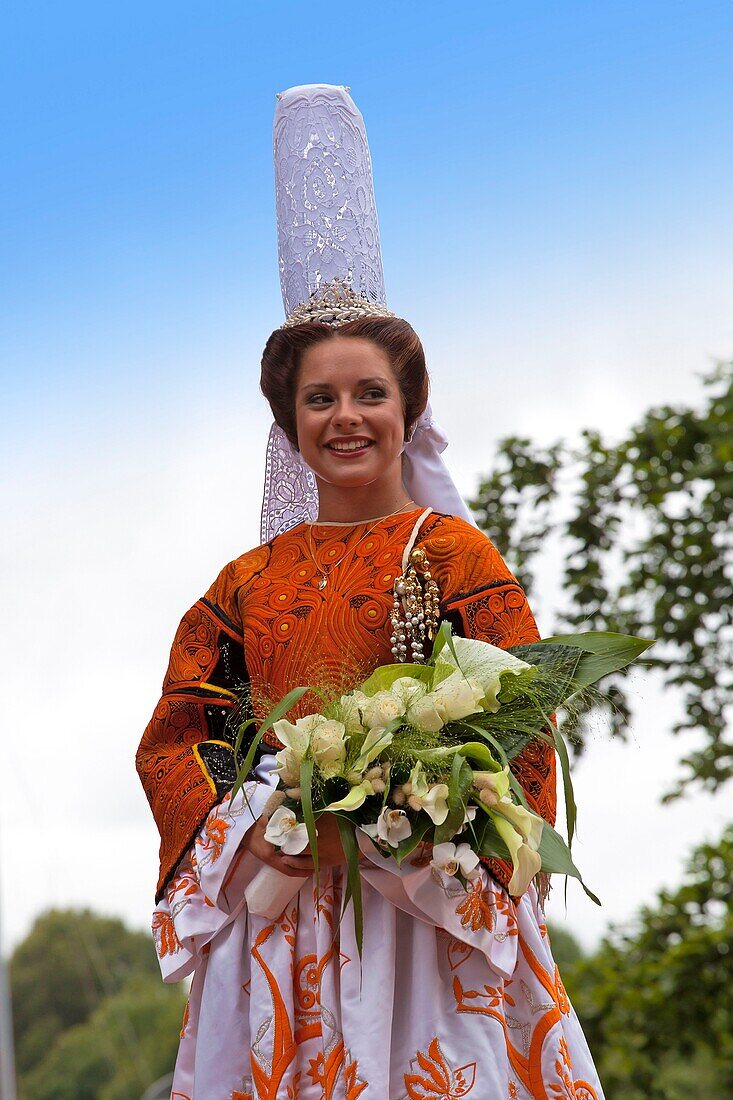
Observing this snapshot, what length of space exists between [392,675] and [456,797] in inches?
12.4

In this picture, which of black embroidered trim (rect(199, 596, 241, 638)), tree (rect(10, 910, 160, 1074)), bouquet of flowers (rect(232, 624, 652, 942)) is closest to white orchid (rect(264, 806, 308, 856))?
bouquet of flowers (rect(232, 624, 652, 942))

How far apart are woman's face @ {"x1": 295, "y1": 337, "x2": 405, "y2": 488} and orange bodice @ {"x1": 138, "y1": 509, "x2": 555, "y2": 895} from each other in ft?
0.47

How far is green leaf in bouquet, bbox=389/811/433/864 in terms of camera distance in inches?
86.3

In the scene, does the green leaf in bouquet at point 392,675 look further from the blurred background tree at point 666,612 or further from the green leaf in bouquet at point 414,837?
the blurred background tree at point 666,612

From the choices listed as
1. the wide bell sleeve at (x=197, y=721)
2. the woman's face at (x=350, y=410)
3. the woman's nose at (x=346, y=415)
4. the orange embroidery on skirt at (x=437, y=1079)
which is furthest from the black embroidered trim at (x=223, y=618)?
the orange embroidery on skirt at (x=437, y=1079)

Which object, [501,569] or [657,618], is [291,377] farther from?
[657,618]

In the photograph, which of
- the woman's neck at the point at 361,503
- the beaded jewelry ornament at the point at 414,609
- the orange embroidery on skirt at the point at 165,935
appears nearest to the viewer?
the orange embroidery on skirt at the point at 165,935

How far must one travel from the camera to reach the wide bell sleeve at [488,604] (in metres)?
2.47

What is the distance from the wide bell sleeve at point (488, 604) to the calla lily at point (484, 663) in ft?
0.49

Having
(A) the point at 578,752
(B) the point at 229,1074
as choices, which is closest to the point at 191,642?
(B) the point at 229,1074

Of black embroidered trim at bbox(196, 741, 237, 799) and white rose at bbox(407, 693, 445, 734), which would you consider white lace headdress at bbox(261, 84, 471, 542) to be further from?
white rose at bbox(407, 693, 445, 734)

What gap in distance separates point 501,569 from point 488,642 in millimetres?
189

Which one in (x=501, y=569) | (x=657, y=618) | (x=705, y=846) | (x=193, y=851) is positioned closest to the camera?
(x=193, y=851)

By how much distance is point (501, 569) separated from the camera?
2715 mm
